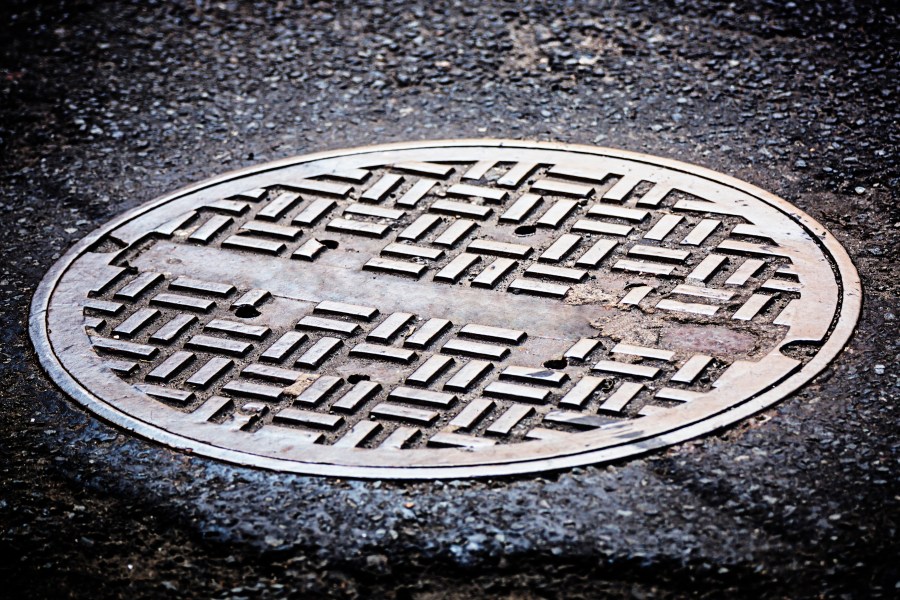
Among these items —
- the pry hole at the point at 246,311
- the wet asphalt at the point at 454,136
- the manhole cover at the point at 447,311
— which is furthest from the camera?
the pry hole at the point at 246,311

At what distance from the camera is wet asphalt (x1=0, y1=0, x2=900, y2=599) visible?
8.43 ft

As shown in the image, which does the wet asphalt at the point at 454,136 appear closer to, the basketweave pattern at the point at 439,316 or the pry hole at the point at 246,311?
the basketweave pattern at the point at 439,316

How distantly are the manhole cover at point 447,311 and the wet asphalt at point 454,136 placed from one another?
10 centimetres

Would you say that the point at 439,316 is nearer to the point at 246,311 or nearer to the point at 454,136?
the point at 246,311

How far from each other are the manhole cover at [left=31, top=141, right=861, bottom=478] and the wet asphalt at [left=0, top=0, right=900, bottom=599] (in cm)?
10

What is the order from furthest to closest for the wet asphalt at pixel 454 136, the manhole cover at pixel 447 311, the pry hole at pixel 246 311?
the pry hole at pixel 246 311, the manhole cover at pixel 447 311, the wet asphalt at pixel 454 136

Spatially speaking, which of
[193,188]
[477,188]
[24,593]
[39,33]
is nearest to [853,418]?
[477,188]

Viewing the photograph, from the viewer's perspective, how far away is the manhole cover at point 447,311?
2.93 meters

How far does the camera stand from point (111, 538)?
272 cm

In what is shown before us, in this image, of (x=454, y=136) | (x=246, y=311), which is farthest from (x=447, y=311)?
(x=454, y=136)

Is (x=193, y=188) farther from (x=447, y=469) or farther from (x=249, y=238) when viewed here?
(x=447, y=469)

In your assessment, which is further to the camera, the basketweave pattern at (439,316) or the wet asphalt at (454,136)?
the basketweave pattern at (439,316)

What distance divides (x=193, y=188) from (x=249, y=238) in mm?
483

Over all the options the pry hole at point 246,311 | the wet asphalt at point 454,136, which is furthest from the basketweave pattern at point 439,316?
the wet asphalt at point 454,136
